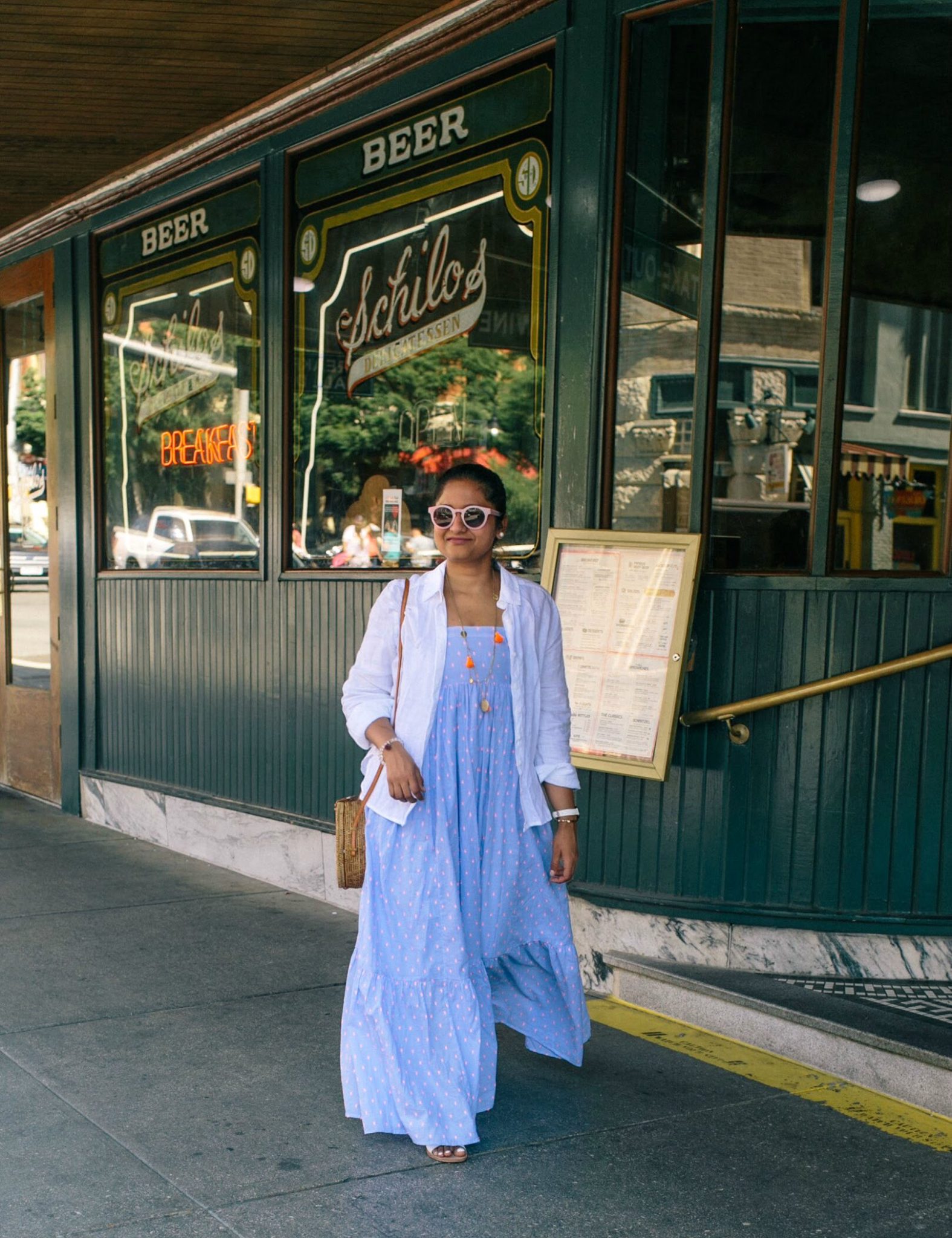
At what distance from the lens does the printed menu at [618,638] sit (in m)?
4.88

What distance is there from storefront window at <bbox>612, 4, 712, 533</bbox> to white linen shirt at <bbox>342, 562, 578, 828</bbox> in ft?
4.41

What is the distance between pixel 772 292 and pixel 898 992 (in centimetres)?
250

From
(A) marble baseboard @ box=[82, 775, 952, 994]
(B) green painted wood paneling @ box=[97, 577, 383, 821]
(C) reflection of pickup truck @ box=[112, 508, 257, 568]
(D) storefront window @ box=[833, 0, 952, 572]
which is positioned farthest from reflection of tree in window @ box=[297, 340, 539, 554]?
(A) marble baseboard @ box=[82, 775, 952, 994]

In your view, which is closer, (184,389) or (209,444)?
(209,444)

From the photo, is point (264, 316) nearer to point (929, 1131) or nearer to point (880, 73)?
point (880, 73)

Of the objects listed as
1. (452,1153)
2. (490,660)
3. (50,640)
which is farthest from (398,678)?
(50,640)

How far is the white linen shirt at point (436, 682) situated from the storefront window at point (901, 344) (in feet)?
4.91

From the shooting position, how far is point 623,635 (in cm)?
498

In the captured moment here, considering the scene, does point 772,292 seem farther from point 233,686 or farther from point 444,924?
point 233,686

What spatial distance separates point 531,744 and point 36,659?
6022 millimetres

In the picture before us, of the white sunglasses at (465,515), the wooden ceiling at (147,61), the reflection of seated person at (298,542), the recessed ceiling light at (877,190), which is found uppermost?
the wooden ceiling at (147,61)

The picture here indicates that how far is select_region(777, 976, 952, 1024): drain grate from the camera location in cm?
434

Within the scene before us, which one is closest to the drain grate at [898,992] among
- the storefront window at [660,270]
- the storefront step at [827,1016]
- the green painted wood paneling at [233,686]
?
the storefront step at [827,1016]

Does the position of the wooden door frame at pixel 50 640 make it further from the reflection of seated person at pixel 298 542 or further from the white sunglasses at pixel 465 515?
the white sunglasses at pixel 465 515
